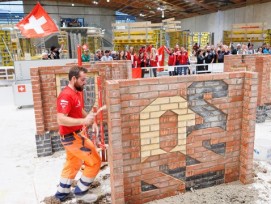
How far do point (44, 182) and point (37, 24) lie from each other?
4.67m

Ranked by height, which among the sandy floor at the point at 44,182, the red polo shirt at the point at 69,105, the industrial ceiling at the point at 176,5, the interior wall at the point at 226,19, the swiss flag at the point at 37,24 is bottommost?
the sandy floor at the point at 44,182

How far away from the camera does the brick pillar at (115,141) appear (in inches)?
129

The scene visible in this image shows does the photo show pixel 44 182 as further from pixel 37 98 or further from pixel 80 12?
pixel 80 12

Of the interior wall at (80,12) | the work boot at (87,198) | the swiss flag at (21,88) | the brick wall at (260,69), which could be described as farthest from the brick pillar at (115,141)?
the interior wall at (80,12)

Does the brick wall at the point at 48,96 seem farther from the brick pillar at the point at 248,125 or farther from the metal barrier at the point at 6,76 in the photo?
the metal barrier at the point at 6,76

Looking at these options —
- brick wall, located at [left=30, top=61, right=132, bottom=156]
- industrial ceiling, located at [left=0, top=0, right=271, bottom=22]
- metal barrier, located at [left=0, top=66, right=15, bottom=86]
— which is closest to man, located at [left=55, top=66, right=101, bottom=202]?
brick wall, located at [left=30, top=61, right=132, bottom=156]

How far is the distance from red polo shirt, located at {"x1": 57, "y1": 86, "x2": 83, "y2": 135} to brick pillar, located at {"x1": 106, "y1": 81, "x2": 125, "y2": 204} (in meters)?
0.53

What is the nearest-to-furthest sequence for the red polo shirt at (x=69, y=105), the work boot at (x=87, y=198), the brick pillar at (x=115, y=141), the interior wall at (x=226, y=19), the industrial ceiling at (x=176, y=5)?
the brick pillar at (x=115, y=141)
the red polo shirt at (x=69, y=105)
the work boot at (x=87, y=198)
the interior wall at (x=226, y=19)
the industrial ceiling at (x=176, y=5)

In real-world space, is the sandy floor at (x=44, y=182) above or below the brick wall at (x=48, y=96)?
below

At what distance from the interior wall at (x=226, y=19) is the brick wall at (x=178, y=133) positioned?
69.3ft

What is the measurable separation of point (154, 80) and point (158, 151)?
41.6 inches

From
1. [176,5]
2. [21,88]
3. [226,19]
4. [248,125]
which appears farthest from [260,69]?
[176,5]

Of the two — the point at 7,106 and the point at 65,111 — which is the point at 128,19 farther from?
the point at 65,111

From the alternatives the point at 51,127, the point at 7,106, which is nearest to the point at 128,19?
the point at 7,106
